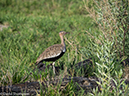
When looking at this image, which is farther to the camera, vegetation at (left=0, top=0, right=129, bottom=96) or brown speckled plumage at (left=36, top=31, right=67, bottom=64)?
brown speckled plumage at (left=36, top=31, right=67, bottom=64)

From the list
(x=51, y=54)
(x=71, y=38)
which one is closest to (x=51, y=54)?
(x=51, y=54)

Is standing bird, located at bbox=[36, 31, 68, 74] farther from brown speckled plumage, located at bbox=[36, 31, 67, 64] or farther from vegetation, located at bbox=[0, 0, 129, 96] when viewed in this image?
vegetation, located at bbox=[0, 0, 129, 96]

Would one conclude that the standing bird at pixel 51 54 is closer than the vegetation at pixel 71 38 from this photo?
No

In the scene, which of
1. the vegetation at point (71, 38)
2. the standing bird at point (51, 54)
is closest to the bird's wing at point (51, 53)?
the standing bird at point (51, 54)

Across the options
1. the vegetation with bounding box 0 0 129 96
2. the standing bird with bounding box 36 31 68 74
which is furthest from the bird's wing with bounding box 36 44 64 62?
the vegetation with bounding box 0 0 129 96

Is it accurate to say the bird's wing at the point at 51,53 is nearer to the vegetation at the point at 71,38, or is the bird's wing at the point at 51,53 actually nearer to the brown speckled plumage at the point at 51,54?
the brown speckled plumage at the point at 51,54

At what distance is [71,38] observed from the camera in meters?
6.75

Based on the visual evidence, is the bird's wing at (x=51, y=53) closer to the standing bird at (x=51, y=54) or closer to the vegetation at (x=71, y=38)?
the standing bird at (x=51, y=54)

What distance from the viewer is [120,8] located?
504 cm

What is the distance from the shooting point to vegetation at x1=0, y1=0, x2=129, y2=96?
152 inches

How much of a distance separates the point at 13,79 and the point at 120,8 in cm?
296

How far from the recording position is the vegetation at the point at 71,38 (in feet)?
12.7

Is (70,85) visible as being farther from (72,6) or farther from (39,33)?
(72,6)

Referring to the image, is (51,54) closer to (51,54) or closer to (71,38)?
(51,54)
